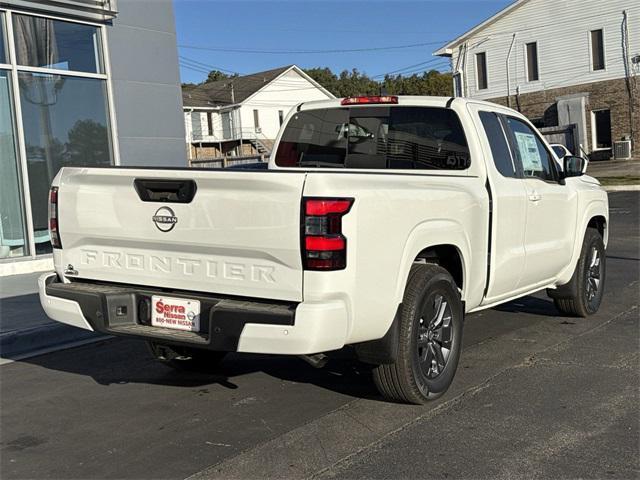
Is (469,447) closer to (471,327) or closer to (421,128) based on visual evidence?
(421,128)

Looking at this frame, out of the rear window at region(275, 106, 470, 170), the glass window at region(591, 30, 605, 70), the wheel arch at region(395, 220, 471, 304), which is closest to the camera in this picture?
the wheel arch at region(395, 220, 471, 304)

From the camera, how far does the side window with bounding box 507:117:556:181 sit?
20.1 feet

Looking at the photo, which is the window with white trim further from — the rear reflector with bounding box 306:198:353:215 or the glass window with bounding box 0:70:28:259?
the rear reflector with bounding box 306:198:353:215

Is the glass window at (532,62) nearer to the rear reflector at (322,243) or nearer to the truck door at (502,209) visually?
the truck door at (502,209)

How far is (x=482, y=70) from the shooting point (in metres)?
39.8

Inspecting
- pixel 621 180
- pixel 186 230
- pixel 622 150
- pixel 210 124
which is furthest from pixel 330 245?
pixel 210 124

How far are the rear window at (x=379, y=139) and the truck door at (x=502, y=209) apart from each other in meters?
0.24

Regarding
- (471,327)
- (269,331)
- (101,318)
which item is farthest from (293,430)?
(471,327)

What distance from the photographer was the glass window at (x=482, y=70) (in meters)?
39.6

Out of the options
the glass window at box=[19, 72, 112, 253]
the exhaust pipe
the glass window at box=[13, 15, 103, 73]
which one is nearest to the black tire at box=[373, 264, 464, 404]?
the exhaust pipe

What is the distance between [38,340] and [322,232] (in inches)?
174

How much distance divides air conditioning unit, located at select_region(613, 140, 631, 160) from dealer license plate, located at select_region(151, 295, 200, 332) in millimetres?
33774

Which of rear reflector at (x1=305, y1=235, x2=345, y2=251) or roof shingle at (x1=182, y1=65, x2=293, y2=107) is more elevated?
roof shingle at (x1=182, y1=65, x2=293, y2=107)

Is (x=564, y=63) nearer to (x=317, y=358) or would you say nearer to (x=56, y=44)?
(x=56, y=44)
